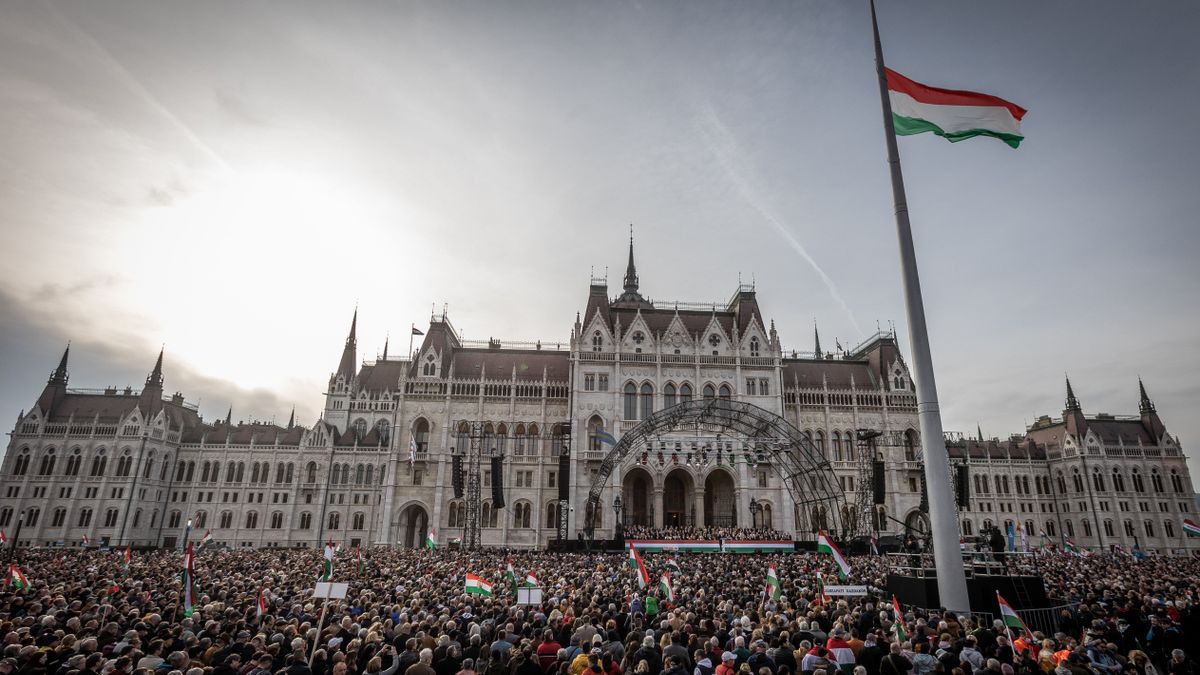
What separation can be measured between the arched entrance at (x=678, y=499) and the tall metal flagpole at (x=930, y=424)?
37.1 m

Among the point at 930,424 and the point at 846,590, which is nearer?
the point at 930,424

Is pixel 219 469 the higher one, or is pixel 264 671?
pixel 219 469

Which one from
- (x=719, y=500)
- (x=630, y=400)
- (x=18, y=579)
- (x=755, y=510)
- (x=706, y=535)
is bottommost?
(x=18, y=579)

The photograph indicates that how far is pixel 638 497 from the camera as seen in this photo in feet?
168

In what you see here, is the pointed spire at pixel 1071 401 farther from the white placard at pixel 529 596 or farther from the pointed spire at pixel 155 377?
the pointed spire at pixel 155 377

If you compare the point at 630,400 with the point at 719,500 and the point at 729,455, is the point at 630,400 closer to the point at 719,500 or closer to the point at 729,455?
the point at 719,500

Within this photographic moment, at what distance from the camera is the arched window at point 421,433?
5209cm

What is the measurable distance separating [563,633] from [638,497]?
40.8m

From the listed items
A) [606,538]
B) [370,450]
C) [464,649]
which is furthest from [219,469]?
[464,649]

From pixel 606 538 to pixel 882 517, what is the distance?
26.3 m

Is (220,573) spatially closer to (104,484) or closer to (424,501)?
(424,501)

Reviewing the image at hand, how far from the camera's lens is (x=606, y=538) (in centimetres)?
4684

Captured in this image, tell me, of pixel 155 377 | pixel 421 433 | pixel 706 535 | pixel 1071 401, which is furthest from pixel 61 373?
pixel 1071 401

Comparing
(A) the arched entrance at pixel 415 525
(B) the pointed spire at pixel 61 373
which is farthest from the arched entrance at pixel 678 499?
(B) the pointed spire at pixel 61 373
